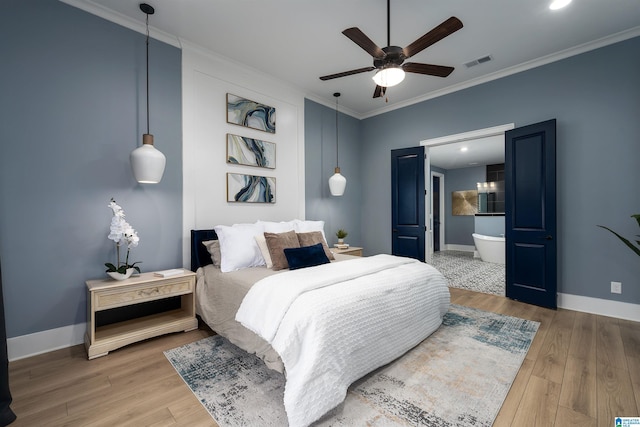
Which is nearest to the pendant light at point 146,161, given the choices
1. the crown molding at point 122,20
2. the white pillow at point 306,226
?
the crown molding at point 122,20

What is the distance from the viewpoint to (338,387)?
1665mm

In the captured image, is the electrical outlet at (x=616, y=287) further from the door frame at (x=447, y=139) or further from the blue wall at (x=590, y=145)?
the door frame at (x=447, y=139)

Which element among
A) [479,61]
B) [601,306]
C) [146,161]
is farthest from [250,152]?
[601,306]

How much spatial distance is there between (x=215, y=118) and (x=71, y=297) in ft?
7.67

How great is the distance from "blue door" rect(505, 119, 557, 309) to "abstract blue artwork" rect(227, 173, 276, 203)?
127 inches

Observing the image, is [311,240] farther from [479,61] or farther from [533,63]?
[533,63]

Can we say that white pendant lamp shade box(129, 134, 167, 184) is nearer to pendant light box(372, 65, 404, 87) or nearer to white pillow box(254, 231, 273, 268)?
white pillow box(254, 231, 273, 268)

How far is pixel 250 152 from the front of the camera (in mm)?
3748

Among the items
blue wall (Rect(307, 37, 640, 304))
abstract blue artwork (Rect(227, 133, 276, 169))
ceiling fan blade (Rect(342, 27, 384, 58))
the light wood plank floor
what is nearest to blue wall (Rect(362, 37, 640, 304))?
blue wall (Rect(307, 37, 640, 304))

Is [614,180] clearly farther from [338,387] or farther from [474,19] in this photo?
[338,387]

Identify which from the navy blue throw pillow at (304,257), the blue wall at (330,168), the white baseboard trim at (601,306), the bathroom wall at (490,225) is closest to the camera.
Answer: the navy blue throw pillow at (304,257)

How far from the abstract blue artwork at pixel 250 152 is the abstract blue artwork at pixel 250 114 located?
20cm

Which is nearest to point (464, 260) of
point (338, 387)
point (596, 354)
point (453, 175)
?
point (453, 175)

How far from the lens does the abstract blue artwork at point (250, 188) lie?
140 inches
